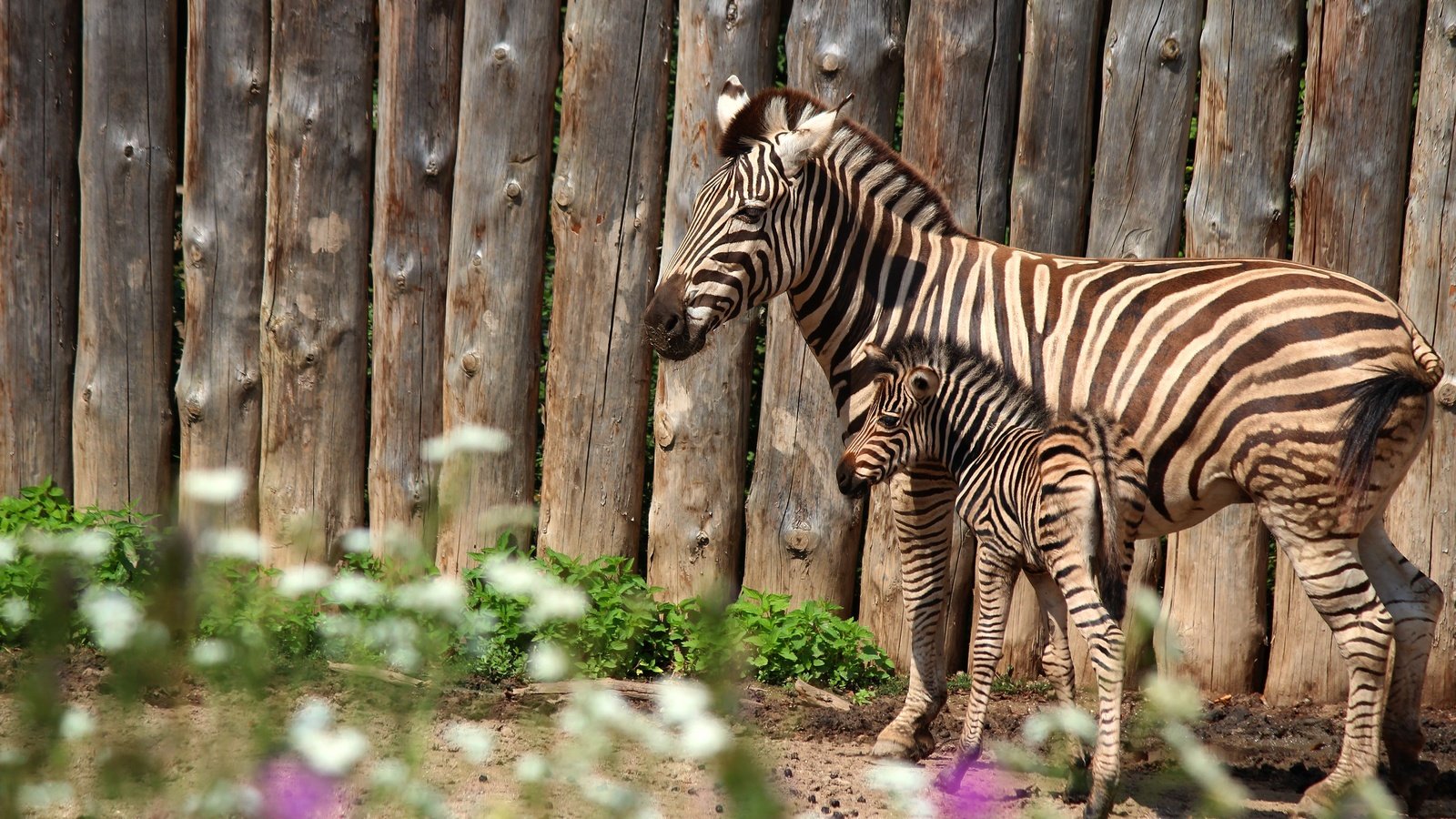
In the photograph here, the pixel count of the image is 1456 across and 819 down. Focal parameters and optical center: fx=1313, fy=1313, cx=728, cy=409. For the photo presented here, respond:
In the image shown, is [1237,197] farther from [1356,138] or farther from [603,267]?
[603,267]

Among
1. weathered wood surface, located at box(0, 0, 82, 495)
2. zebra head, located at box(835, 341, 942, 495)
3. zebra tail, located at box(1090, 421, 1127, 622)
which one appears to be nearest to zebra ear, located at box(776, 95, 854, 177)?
zebra head, located at box(835, 341, 942, 495)

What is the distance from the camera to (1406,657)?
15.3 ft

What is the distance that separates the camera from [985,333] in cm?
478

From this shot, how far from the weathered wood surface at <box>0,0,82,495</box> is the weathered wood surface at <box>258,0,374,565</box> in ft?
3.81

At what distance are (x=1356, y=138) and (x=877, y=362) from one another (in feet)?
7.31

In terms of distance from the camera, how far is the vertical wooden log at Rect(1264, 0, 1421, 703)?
5.19 m

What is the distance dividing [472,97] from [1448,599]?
4772mm

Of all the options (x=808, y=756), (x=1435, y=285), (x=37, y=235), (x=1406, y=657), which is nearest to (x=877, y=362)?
(x=808, y=756)

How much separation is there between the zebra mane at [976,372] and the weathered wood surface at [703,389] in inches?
52.1

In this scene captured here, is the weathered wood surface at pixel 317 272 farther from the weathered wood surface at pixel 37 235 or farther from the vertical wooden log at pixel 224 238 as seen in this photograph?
the weathered wood surface at pixel 37 235

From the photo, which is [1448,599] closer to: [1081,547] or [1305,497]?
[1305,497]

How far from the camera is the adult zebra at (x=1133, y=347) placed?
4293 mm

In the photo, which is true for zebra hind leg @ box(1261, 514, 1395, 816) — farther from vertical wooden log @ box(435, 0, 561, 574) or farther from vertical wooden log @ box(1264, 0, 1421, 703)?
vertical wooden log @ box(435, 0, 561, 574)

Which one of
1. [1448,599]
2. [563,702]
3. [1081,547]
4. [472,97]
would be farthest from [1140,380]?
[472,97]
